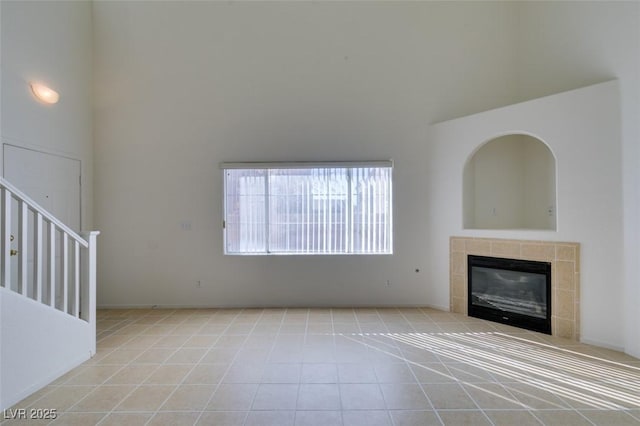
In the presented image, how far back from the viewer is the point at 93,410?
2143 mm

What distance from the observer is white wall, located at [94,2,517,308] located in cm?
444

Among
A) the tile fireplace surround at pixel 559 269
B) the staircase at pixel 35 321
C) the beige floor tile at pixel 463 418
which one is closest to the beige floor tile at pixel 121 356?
the staircase at pixel 35 321

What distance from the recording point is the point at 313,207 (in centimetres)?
451

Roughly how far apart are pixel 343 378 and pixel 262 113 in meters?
3.53

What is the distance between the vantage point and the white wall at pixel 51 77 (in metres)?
3.33

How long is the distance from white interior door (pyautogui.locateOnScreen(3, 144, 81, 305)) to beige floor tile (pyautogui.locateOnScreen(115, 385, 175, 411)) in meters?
1.57

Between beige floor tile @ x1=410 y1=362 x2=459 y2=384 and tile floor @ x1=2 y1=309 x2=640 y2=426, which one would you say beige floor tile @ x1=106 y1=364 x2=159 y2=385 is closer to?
tile floor @ x1=2 y1=309 x2=640 y2=426

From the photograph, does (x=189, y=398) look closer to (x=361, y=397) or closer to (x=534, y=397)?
(x=361, y=397)

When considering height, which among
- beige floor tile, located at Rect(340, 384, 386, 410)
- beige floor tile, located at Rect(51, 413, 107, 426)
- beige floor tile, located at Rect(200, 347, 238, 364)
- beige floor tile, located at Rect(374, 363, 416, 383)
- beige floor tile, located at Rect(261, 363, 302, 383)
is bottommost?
beige floor tile, located at Rect(51, 413, 107, 426)

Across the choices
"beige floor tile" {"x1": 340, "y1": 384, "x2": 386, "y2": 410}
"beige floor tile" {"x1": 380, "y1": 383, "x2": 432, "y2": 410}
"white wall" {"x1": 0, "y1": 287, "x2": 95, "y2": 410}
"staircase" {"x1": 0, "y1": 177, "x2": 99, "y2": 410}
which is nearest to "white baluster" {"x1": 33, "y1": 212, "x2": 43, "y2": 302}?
"staircase" {"x1": 0, "y1": 177, "x2": 99, "y2": 410}

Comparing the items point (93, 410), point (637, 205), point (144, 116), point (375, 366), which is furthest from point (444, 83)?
point (93, 410)

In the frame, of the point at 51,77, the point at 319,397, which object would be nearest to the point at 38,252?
the point at 319,397

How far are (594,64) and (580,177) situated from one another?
1.35 meters

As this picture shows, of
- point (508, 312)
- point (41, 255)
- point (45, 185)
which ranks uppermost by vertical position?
point (45, 185)
